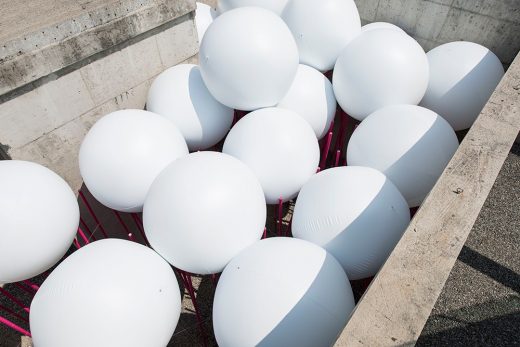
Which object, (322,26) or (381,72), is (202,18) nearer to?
(322,26)

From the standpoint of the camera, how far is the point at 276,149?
10.3 feet

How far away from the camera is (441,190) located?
88.7 inches

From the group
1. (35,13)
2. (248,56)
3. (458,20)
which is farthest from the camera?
(458,20)

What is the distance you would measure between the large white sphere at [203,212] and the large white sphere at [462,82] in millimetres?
2727

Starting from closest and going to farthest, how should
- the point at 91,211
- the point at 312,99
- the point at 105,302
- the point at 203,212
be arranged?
the point at 105,302
the point at 203,212
the point at 91,211
the point at 312,99

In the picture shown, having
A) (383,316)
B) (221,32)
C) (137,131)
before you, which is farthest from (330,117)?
(383,316)

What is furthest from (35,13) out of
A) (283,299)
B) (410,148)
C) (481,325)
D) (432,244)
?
(481,325)

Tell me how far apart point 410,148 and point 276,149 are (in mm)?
1252

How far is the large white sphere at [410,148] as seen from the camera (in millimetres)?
3170

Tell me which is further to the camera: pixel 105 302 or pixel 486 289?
pixel 486 289

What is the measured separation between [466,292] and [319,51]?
3343 mm

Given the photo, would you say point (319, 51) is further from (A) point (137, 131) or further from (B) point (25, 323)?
(B) point (25, 323)

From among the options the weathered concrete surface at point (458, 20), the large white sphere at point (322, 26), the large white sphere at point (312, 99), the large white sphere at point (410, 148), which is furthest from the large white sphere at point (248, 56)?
the weathered concrete surface at point (458, 20)

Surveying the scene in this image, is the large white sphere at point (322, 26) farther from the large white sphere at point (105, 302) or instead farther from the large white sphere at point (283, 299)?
the large white sphere at point (105, 302)
